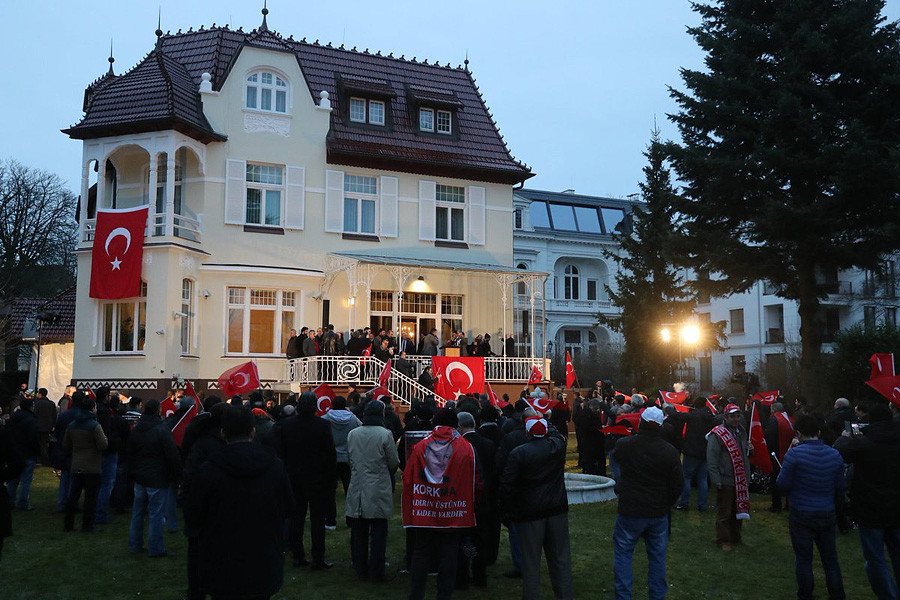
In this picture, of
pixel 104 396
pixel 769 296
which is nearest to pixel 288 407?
pixel 104 396

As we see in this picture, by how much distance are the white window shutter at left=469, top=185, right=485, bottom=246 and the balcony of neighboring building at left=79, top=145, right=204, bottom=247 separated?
9.01 m

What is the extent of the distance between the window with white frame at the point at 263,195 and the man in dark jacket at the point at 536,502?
2032 cm

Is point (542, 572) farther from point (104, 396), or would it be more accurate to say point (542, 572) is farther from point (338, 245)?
point (338, 245)

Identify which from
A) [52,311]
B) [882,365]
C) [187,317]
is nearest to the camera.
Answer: [882,365]

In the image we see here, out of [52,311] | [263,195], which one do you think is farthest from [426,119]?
[52,311]

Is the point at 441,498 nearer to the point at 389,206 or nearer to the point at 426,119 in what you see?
the point at 389,206

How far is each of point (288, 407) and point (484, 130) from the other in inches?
840

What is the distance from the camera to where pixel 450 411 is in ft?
24.6

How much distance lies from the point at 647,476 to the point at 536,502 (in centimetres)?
107

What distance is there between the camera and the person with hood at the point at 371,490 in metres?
8.61

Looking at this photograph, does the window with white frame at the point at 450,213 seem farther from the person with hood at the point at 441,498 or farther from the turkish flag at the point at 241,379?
the person with hood at the point at 441,498

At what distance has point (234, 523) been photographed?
521cm

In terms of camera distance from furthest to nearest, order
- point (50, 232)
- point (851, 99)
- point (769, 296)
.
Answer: point (769, 296), point (50, 232), point (851, 99)

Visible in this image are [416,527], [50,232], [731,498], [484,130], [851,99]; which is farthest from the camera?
[50,232]
